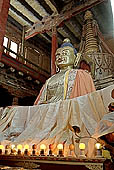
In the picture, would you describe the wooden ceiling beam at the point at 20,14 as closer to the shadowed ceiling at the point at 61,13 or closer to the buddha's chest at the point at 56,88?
the shadowed ceiling at the point at 61,13

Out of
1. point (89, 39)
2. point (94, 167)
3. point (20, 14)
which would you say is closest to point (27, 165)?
point (94, 167)

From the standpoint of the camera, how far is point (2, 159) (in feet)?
5.48

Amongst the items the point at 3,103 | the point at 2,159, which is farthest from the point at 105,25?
the point at 2,159

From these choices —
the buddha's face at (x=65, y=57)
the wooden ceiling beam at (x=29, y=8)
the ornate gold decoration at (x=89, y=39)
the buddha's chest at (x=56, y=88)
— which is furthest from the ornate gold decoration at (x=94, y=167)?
the wooden ceiling beam at (x=29, y=8)

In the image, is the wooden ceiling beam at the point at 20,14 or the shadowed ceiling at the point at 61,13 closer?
the shadowed ceiling at the point at 61,13

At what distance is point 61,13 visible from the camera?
21.6ft

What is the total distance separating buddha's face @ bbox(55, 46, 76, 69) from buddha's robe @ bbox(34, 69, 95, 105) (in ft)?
0.91

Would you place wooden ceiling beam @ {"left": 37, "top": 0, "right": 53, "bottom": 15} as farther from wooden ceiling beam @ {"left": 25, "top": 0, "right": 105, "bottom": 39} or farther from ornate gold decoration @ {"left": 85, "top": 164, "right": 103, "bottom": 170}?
ornate gold decoration @ {"left": 85, "top": 164, "right": 103, "bottom": 170}

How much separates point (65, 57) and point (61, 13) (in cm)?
399

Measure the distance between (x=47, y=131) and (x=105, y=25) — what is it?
7520mm

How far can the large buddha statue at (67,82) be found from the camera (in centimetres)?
262

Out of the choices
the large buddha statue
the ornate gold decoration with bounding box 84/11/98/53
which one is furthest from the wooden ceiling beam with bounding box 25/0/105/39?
the large buddha statue

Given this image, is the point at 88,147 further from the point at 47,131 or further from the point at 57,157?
the point at 47,131

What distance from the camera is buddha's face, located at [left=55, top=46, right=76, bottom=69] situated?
10.5 ft
